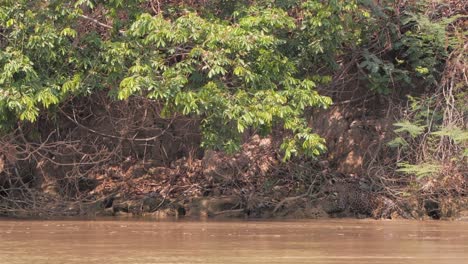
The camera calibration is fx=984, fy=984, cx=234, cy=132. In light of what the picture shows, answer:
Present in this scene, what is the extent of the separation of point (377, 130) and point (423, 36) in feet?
5.93

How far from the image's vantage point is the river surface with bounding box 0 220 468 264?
895cm

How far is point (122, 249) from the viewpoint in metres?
9.72

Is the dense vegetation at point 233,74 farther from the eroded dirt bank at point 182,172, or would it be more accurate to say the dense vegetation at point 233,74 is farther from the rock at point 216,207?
the rock at point 216,207

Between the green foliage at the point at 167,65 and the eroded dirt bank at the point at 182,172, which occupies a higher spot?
the green foliage at the point at 167,65

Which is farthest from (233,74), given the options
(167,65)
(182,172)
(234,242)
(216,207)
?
(182,172)

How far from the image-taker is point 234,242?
10.5 metres

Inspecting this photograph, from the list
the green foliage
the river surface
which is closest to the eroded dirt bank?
the river surface

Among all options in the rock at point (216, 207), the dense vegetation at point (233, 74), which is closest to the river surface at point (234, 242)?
the dense vegetation at point (233, 74)

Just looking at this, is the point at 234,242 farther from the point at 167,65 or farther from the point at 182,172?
the point at 182,172

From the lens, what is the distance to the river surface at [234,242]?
895 cm

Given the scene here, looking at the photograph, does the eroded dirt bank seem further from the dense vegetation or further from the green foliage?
the green foliage

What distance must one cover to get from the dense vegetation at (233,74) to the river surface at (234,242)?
48.8 inches

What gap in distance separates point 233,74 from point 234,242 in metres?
3.21

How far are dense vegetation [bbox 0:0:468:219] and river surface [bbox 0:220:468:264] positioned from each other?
124 centimetres
